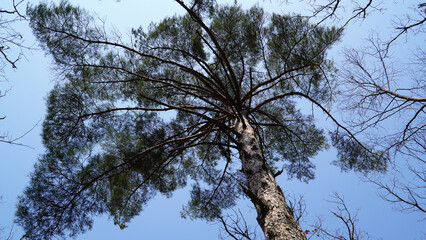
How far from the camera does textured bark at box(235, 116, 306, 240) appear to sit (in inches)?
79.4

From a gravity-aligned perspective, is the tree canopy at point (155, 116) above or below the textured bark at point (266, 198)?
above

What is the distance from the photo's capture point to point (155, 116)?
4.99 metres

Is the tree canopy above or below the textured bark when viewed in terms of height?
above

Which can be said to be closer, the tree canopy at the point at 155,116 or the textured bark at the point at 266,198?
the textured bark at the point at 266,198

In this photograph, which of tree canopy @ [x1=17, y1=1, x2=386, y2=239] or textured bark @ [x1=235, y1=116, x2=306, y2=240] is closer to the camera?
textured bark @ [x1=235, y1=116, x2=306, y2=240]

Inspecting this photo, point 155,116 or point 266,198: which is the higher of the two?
point 155,116

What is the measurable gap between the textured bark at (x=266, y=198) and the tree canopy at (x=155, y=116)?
0.80m

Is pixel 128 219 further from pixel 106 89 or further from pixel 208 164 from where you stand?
pixel 106 89

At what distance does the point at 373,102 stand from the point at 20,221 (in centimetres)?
528

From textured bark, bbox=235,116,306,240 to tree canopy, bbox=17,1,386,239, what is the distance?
0.80 m

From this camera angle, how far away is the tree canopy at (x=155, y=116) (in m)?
3.81

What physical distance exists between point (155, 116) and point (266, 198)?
3.24m

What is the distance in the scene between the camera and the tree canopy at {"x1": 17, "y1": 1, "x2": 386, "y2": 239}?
12.5 feet

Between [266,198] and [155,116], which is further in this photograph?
[155,116]
